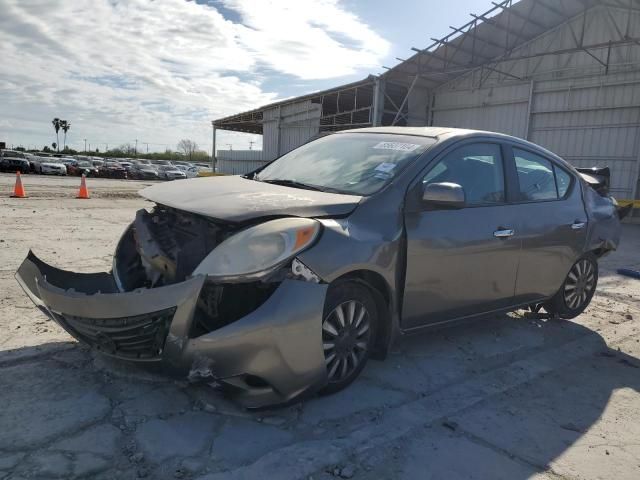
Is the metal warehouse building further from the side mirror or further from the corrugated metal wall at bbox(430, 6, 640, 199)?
the side mirror

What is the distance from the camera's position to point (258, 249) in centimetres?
270

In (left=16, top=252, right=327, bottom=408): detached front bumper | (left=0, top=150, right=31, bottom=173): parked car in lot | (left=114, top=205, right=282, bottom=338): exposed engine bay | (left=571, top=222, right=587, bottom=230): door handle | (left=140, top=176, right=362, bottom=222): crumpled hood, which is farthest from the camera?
(left=0, top=150, right=31, bottom=173): parked car in lot

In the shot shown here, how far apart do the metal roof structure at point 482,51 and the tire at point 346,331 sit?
1503 centimetres

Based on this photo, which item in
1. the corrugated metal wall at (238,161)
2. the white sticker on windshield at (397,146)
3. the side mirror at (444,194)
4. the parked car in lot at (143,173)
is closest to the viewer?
the side mirror at (444,194)

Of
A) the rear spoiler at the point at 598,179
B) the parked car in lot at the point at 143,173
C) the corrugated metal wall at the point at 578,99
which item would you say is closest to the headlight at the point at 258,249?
the rear spoiler at the point at 598,179

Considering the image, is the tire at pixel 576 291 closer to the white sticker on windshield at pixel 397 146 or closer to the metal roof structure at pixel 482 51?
the white sticker on windshield at pixel 397 146

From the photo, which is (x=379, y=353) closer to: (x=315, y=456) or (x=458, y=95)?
(x=315, y=456)

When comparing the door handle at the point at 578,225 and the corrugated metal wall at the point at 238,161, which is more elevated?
the corrugated metal wall at the point at 238,161

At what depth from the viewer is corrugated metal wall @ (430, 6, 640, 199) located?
16.2 m

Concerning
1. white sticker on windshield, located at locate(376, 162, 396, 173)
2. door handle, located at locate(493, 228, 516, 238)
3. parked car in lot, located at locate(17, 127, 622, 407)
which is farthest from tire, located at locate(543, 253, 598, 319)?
white sticker on windshield, located at locate(376, 162, 396, 173)

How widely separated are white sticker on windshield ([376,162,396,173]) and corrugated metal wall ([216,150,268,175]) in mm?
27385

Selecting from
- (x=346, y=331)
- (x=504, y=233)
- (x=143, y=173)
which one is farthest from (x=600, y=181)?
(x=143, y=173)

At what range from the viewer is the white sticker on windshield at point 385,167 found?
3497mm

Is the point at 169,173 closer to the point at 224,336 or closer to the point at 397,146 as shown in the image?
the point at 397,146
